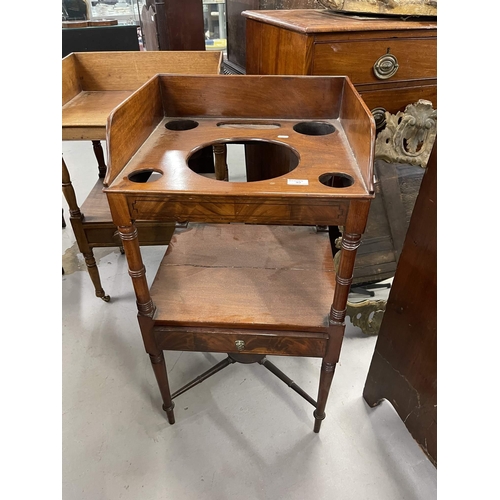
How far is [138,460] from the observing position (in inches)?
51.3

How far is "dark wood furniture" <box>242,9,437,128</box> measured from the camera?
47.8 inches

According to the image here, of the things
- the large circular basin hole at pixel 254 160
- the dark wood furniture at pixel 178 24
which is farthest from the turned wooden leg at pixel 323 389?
the dark wood furniture at pixel 178 24

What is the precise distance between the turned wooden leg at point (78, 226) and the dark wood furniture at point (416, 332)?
1254 mm

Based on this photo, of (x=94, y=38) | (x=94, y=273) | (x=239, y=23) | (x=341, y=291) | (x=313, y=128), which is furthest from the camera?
(x=94, y=38)

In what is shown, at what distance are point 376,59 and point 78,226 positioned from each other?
131 cm

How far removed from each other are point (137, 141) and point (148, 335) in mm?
539

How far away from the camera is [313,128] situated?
1203mm

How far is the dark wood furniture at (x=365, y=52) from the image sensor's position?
121 cm

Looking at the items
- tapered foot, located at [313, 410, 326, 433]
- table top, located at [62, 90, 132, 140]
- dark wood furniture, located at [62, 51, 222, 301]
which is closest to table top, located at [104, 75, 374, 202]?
table top, located at [62, 90, 132, 140]

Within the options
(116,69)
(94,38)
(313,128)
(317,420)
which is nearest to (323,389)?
(317,420)

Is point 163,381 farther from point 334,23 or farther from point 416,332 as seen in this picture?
point 334,23

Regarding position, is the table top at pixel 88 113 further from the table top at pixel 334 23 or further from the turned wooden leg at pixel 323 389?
the turned wooden leg at pixel 323 389

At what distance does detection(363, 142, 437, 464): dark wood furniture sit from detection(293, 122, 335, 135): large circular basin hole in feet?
1.17

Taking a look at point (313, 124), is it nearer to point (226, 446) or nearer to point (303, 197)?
point (303, 197)
